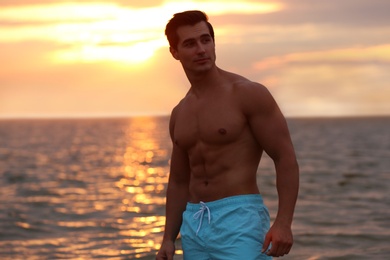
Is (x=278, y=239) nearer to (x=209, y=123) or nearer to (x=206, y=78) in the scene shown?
(x=209, y=123)

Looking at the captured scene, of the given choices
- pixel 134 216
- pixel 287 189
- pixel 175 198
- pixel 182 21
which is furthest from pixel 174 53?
pixel 134 216

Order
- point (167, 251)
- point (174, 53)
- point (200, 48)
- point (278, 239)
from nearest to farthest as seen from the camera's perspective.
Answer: point (278, 239), point (200, 48), point (174, 53), point (167, 251)

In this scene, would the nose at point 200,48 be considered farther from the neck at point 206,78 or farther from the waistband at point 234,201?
the waistband at point 234,201

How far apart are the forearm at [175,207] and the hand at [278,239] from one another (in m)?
0.82

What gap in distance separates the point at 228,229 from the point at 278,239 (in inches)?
14.8

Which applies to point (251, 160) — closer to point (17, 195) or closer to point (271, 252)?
point (271, 252)

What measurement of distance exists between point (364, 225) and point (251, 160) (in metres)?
11.1

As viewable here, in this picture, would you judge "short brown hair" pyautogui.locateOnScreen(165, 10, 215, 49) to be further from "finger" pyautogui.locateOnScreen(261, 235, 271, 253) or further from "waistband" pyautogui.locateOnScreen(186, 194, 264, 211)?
"finger" pyautogui.locateOnScreen(261, 235, 271, 253)

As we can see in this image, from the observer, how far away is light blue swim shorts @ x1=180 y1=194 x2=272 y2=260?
4.73 meters

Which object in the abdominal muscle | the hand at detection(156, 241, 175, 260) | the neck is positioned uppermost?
the neck

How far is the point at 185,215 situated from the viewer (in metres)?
5.07

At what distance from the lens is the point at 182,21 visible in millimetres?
4840

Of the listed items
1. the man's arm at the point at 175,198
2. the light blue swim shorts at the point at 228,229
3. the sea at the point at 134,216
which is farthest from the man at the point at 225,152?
the sea at the point at 134,216

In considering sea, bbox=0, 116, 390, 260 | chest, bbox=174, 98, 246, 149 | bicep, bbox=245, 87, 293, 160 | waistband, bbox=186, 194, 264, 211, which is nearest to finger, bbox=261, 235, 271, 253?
waistband, bbox=186, 194, 264, 211
